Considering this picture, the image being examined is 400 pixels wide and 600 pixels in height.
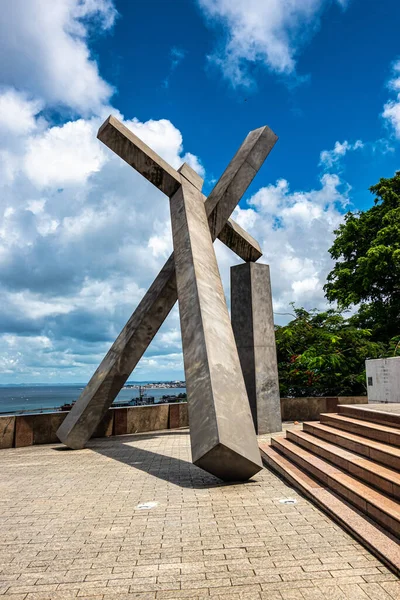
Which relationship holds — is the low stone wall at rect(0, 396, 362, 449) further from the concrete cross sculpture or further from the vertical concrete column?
the vertical concrete column

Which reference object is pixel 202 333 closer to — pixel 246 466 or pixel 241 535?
pixel 246 466

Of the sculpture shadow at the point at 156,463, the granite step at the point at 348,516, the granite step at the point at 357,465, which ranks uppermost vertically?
the granite step at the point at 357,465

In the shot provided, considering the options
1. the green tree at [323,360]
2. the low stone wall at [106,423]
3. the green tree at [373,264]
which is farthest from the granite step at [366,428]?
the green tree at [373,264]

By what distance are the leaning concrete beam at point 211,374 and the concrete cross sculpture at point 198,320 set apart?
0.02m

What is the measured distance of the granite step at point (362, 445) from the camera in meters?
5.62

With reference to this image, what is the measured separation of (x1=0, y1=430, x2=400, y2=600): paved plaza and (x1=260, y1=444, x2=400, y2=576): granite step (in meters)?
0.11

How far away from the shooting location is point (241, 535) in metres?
4.64

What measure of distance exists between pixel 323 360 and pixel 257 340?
5.34 metres

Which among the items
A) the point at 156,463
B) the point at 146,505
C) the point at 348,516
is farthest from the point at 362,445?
the point at 156,463

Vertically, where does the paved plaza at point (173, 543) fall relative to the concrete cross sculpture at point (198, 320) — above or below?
below

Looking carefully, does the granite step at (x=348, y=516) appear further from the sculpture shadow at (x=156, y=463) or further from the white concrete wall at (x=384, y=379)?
the white concrete wall at (x=384, y=379)

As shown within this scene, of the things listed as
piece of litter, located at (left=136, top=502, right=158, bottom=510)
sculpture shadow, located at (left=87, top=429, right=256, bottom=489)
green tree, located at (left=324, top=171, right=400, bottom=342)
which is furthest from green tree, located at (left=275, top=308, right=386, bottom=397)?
piece of litter, located at (left=136, top=502, right=158, bottom=510)

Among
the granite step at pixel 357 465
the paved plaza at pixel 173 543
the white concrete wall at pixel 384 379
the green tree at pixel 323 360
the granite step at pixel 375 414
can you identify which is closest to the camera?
the paved plaza at pixel 173 543

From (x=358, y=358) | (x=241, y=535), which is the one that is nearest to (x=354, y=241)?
(x=358, y=358)
